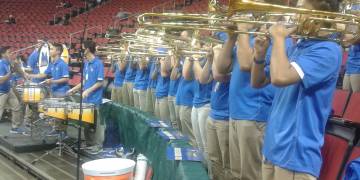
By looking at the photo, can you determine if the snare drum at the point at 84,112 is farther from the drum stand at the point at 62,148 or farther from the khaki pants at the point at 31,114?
the khaki pants at the point at 31,114

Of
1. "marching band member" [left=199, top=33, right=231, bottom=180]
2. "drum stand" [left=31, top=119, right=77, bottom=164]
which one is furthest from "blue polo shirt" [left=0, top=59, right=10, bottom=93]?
"marching band member" [left=199, top=33, right=231, bottom=180]

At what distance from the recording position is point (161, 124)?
4.03 m

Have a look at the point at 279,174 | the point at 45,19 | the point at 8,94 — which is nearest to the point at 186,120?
the point at 279,174

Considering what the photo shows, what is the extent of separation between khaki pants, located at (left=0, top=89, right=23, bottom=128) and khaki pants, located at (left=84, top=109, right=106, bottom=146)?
1811 millimetres

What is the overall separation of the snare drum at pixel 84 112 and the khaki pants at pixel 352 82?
314 cm

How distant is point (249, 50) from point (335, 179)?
3.14ft

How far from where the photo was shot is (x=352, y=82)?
4180 mm

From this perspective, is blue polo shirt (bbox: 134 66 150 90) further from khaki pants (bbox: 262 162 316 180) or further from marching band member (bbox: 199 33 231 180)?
khaki pants (bbox: 262 162 316 180)

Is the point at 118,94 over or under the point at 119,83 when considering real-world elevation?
under

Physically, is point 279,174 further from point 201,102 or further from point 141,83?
point 141,83

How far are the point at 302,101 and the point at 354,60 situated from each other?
234 centimetres

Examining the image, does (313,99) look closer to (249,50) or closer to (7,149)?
(249,50)

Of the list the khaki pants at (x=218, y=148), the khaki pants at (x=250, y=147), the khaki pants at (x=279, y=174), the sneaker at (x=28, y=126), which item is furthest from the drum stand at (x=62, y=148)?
the khaki pants at (x=279, y=174)

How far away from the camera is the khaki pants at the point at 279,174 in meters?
2.08
